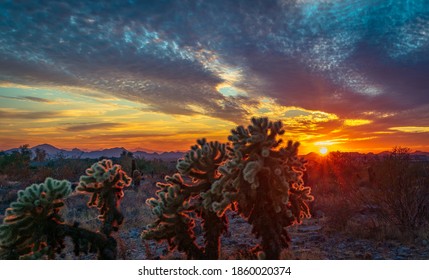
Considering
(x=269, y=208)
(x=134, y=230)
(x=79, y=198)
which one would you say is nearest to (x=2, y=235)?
(x=269, y=208)

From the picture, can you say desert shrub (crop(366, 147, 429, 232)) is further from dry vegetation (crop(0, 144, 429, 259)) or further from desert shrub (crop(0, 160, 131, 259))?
desert shrub (crop(0, 160, 131, 259))

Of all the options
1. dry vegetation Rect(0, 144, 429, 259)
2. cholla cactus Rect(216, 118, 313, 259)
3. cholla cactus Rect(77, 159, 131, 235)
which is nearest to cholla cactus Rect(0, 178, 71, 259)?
cholla cactus Rect(77, 159, 131, 235)

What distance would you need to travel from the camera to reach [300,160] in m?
4.25

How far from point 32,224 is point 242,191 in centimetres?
222

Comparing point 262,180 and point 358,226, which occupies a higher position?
point 262,180

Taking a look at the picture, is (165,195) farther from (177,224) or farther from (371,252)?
(371,252)

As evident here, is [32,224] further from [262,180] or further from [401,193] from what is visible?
[401,193]

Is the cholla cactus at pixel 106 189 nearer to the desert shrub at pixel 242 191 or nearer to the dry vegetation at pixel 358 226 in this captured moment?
the desert shrub at pixel 242 191

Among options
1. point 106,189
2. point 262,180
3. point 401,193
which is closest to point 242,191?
point 262,180

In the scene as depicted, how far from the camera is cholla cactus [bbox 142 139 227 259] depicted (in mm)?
4469

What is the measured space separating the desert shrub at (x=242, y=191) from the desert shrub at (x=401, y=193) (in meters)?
5.13

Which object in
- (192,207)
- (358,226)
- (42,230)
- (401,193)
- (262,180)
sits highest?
(262,180)

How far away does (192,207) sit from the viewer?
14.6 ft

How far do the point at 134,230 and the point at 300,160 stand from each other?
611cm
